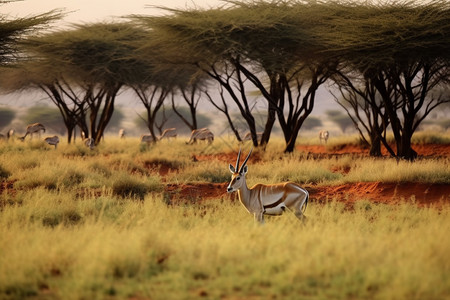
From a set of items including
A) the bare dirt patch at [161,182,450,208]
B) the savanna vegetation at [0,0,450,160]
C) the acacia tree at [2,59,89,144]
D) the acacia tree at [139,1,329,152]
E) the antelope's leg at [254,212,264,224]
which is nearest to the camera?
the antelope's leg at [254,212,264,224]

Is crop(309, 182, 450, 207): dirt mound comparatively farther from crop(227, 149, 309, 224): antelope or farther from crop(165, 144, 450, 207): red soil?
crop(227, 149, 309, 224): antelope

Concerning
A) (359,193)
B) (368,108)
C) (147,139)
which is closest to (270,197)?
(359,193)

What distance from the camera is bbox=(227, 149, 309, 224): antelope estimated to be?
7352 mm

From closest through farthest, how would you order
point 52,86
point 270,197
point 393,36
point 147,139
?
1. point 270,197
2. point 393,36
3. point 52,86
4. point 147,139

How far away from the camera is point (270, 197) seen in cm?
738

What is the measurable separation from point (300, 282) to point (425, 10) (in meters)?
14.2

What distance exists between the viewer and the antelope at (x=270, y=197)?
735 centimetres

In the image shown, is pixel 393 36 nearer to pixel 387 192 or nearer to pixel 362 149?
pixel 387 192

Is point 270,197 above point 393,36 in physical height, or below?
below

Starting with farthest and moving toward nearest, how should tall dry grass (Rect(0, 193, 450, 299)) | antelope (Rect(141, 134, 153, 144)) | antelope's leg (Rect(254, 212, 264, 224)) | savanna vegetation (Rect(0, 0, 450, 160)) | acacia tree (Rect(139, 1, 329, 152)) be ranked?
antelope (Rect(141, 134, 153, 144))
acacia tree (Rect(139, 1, 329, 152))
savanna vegetation (Rect(0, 0, 450, 160))
antelope's leg (Rect(254, 212, 264, 224))
tall dry grass (Rect(0, 193, 450, 299))

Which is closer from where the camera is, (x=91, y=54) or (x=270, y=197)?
(x=270, y=197)

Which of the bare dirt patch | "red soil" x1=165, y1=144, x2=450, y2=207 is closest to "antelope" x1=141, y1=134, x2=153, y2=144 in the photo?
"red soil" x1=165, y1=144, x2=450, y2=207

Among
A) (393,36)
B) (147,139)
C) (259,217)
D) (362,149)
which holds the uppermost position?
(393,36)

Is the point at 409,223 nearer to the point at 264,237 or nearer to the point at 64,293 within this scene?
the point at 264,237
